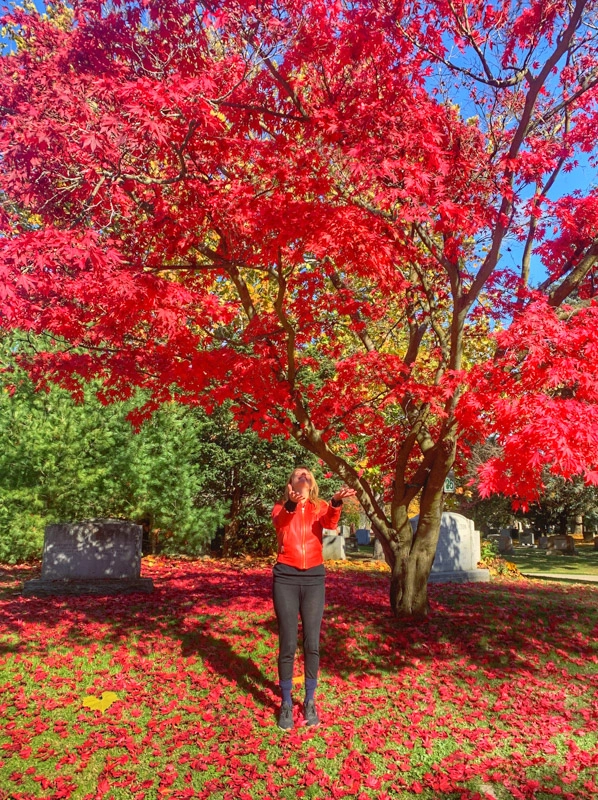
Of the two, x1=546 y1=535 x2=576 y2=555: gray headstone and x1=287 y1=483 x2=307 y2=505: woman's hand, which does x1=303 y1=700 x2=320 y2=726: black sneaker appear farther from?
x1=546 y1=535 x2=576 y2=555: gray headstone

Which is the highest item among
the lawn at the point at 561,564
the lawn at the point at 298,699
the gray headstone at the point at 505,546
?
the gray headstone at the point at 505,546

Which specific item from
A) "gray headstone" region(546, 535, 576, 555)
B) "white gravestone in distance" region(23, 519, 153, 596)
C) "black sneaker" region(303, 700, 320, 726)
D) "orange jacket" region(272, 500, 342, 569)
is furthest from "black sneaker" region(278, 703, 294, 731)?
"gray headstone" region(546, 535, 576, 555)

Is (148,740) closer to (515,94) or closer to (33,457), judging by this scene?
(515,94)

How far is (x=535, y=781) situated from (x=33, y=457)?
37.5 feet

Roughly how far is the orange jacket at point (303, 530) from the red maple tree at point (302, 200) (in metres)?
1.39

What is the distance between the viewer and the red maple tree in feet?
17.7

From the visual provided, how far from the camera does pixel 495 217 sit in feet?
22.4

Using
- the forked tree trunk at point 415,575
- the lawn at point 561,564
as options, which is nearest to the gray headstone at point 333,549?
the lawn at point 561,564

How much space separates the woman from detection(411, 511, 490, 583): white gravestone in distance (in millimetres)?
7559

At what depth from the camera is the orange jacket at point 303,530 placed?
471 centimetres

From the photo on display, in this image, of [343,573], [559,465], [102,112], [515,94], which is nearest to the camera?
[559,465]

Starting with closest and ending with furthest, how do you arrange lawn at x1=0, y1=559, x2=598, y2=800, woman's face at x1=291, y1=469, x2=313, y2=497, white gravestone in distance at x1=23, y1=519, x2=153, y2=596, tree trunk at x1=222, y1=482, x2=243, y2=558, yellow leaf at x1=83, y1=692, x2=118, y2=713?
lawn at x1=0, y1=559, x2=598, y2=800 < woman's face at x1=291, y1=469, x2=313, y2=497 < yellow leaf at x1=83, y1=692, x2=118, y2=713 < white gravestone in distance at x1=23, y1=519, x2=153, y2=596 < tree trunk at x1=222, y1=482, x2=243, y2=558

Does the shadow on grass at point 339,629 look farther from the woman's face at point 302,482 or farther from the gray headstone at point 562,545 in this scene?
the gray headstone at point 562,545

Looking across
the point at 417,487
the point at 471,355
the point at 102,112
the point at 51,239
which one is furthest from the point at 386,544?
the point at 471,355
